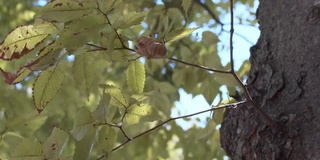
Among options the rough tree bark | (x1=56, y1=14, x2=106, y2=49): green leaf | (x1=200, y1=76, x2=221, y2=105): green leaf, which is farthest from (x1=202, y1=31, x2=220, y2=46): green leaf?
(x1=56, y1=14, x2=106, y2=49): green leaf

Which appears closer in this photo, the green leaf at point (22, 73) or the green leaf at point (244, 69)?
the green leaf at point (22, 73)

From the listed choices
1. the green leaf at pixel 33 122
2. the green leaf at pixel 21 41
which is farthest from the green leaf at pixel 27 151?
the green leaf at pixel 33 122

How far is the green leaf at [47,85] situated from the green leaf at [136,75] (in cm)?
12

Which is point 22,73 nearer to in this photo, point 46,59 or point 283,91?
point 46,59

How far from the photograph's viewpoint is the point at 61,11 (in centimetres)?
70

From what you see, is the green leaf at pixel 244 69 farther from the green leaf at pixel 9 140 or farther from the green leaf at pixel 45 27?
the green leaf at pixel 45 27

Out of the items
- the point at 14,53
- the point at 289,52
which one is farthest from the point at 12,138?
the point at 289,52

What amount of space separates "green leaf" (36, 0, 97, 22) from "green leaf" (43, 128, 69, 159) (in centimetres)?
16

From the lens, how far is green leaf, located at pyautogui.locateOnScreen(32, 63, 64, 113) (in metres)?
0.78

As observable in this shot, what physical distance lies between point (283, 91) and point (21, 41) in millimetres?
380

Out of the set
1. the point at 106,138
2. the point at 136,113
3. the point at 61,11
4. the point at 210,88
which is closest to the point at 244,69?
the point at 210,88

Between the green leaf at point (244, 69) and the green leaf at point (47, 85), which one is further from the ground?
the green leaf at point (244, 69)

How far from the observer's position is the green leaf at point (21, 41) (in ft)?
2.48

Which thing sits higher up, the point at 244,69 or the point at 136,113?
the point at 244,69
